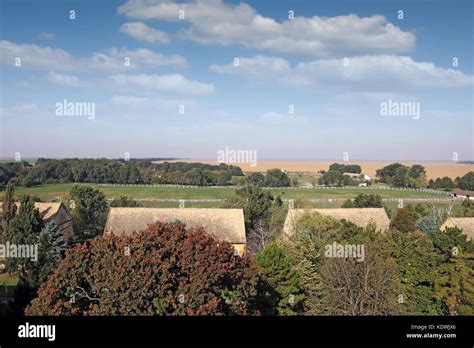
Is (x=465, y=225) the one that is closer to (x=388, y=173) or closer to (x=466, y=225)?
(x=466, y=225)

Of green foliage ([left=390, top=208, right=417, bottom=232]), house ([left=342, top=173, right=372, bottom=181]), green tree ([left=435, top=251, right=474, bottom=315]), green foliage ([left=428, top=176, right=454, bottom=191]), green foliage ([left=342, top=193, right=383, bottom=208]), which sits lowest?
green tree ([left=435, top=251, right=474, bottom=315])

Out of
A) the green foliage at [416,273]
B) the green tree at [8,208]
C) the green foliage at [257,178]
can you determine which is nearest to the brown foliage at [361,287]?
the green foliage at [416,273]

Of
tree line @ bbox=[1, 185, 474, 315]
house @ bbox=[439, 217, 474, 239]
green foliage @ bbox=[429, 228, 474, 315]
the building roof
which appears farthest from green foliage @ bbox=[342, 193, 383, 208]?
green foliage @ bbox=[429, 228, 474, 315]

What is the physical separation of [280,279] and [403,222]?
2060cm

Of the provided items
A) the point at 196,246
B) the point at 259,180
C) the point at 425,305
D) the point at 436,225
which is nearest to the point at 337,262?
the point at 425,305

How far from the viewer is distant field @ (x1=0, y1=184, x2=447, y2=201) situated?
58250 millimetres

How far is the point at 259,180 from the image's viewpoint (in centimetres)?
7325

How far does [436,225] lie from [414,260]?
48.5ft

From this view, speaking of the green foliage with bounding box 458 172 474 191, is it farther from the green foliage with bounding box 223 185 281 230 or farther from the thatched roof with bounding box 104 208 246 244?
the thatched roof with bounding box 104 208 246 244

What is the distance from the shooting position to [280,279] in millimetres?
20734

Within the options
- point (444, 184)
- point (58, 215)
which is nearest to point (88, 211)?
point (58, 215)

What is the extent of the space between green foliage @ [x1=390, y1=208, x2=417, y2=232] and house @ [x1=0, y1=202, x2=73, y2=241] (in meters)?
31.3

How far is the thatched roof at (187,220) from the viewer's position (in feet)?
108
